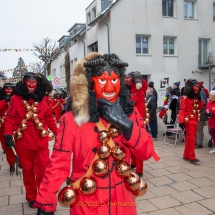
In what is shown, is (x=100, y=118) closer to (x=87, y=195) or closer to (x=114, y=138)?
(x=114, y=138)

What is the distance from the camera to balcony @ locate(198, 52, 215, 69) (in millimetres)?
19198

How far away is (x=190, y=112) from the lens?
227 inches

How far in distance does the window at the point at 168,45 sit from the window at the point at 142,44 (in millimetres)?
1459

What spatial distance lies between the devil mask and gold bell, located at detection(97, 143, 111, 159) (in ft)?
1.29

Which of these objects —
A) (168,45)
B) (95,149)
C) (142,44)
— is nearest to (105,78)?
(95,149)

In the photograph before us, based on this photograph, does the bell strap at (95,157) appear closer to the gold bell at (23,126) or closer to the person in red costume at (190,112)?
the gold bell at (23,126)

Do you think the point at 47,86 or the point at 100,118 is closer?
the point at 100,118

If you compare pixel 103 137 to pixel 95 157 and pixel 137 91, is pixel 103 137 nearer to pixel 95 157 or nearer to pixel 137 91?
pixel 95 157

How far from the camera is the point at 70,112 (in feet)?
6.47

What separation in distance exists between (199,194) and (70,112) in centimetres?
301

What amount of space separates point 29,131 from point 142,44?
1567cm

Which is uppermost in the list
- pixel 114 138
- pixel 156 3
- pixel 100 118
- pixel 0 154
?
pixel 156 3

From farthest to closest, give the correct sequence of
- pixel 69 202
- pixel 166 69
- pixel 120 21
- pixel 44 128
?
1. pixel 166 69
2. pixel 120 21
3. pixel 44 128
4. pixel 69 202

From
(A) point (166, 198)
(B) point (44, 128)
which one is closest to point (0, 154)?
(B) point (44, 128)
